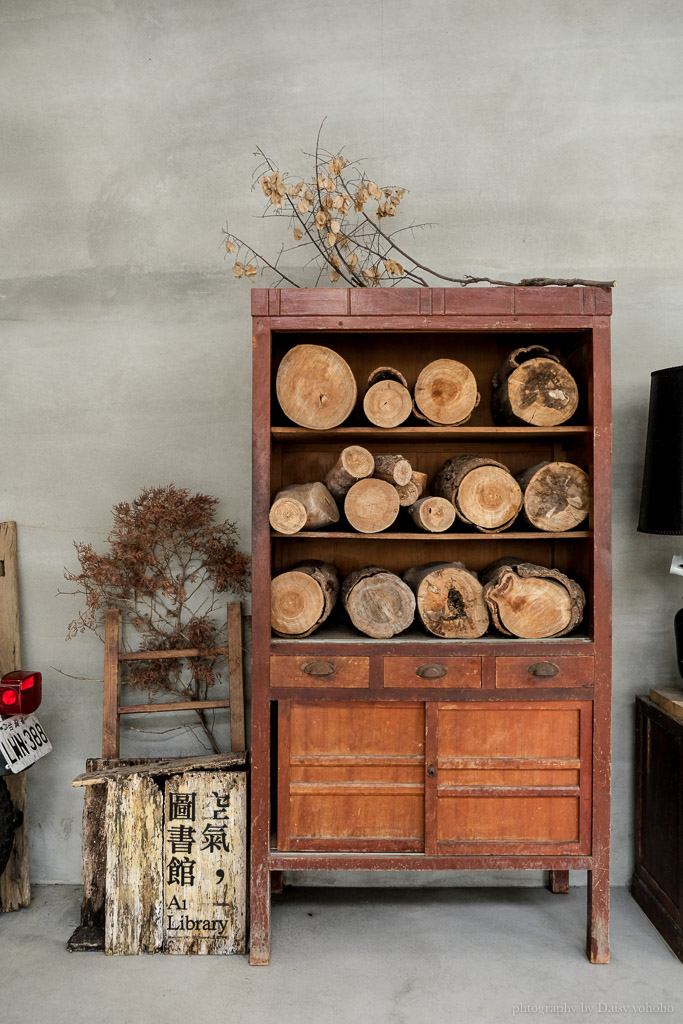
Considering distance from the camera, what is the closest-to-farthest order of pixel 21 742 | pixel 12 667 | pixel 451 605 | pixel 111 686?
1. pixel 451 605
2. pixel 21 742
3. pixel 111 686
4. pixel 12 667

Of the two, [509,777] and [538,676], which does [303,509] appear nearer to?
[538,676]

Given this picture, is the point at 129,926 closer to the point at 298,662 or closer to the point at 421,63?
the point at 298,662

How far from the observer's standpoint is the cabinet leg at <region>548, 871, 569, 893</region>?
303cm

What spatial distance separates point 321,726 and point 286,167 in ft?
7.89

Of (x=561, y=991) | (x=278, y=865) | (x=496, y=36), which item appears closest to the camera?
(x=561, y=991)

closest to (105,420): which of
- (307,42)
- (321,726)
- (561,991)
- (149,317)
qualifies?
(149,317)

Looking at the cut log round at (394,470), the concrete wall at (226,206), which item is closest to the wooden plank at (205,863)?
the concrete wall at (226,206)

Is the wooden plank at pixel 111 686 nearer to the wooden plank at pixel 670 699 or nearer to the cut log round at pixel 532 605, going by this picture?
the cut log round at pixel 532 605

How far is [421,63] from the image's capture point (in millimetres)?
3121

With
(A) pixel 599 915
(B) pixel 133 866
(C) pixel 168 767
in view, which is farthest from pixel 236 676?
(A) pixel 599 915

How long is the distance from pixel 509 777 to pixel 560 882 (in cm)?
88

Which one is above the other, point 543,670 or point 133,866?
point 543,670

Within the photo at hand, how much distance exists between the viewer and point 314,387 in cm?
255

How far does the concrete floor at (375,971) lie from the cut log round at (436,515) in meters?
1.57
